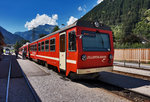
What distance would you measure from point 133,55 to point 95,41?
45.3ft

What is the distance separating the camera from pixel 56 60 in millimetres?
7516

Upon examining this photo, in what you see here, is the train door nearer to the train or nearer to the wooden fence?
the train

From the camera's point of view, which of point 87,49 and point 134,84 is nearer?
point 87,49

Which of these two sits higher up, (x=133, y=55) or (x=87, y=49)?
(x=87, y=49)

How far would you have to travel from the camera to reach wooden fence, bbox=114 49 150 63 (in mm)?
15510

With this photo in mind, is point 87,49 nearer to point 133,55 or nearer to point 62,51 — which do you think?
point 62,51

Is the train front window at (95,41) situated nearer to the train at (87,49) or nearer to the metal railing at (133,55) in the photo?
the train at (87,49)

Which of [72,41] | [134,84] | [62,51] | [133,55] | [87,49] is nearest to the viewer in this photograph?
[87,49]

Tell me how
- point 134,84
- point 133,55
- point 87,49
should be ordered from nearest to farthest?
point 87,49
point 134,84
point 133,55

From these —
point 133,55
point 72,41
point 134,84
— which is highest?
point 72,41

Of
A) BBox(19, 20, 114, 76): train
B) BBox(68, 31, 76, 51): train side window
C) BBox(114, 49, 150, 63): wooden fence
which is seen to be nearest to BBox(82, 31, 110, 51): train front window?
BBox(19, 20, 114, 76): train

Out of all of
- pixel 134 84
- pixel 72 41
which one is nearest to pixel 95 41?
pixel 72 41

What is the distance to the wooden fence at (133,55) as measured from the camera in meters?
15.5

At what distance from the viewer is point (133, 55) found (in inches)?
681
